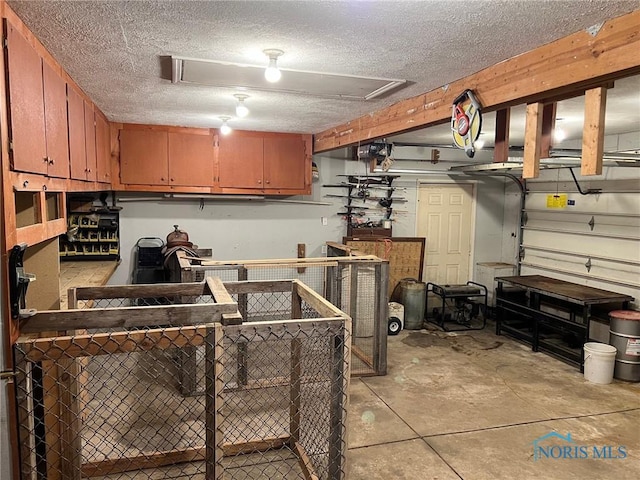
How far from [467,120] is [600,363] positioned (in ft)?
11.0

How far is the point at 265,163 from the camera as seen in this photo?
5.83 meters

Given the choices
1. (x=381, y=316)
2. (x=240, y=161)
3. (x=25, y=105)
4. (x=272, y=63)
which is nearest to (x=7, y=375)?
(x=25, y=105)

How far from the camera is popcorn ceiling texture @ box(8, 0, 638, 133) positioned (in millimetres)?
1928

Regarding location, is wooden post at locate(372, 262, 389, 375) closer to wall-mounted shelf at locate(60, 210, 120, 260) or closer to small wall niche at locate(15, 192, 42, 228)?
small wall niche at locate(15, 192, 42, 228)

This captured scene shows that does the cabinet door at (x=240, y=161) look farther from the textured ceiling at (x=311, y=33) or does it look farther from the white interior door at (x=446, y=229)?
the white interior door at (x=446, y=229)

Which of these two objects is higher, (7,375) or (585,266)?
(7,375)

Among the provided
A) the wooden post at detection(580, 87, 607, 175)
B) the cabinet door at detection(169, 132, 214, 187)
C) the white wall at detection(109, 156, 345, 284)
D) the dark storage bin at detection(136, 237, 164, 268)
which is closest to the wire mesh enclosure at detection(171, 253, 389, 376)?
the white wall at detection(109, 156, 345, 284)

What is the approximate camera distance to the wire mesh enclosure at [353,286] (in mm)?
4328

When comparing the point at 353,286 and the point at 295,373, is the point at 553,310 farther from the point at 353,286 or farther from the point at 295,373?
the point at 295,373

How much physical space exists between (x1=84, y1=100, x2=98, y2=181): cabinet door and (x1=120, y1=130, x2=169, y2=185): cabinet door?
4.07 feet

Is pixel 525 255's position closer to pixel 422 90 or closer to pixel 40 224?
pixel 422 90

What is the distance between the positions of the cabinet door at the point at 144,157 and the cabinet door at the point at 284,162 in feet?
4.00

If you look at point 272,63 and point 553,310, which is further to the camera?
point 553,310

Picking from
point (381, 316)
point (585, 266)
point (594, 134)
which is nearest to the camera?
point (594, 134)
